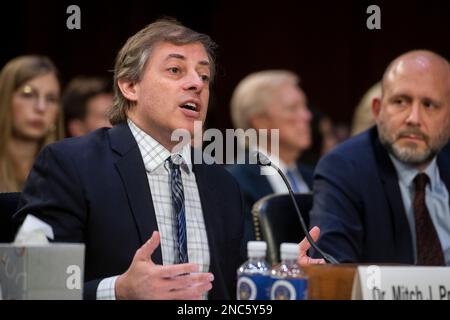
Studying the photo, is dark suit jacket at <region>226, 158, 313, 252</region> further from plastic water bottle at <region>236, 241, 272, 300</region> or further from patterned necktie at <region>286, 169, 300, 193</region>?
plastic water bottle at <region>236, 241, 272, 300</region>

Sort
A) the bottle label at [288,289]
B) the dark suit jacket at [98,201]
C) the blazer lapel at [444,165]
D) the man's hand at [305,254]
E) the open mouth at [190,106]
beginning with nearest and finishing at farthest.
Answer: the bottle label at [288,289] → the man's hand at [305,254] → the dark suit jacket at [98,201] → the open mouth at [190,106] → the blazer lapel at [444,165]

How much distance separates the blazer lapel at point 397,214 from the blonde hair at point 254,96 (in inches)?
73.3

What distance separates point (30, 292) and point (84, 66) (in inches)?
196

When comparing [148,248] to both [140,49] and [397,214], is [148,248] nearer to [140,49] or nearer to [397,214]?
[140,49]

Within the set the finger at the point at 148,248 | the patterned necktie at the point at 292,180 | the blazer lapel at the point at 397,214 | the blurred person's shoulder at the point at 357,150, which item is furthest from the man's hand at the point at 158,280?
the patterned necktie at the point at 292,180

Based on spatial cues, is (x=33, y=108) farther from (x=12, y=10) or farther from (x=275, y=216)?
(x=12, y=10)

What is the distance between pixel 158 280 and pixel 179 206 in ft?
1.83

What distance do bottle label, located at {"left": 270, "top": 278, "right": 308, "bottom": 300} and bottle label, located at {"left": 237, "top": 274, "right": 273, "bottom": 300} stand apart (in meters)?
0.02

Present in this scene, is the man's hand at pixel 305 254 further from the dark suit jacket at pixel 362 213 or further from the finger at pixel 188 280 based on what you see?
the dark suit jacket at pixel 362 213

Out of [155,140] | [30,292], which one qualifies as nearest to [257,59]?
[155,140]

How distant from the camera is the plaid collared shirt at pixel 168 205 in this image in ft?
8.08

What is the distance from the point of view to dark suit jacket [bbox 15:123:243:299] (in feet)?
7.68

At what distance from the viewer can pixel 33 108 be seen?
426 cm

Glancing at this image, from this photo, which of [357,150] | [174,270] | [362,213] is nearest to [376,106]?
[357,150]
